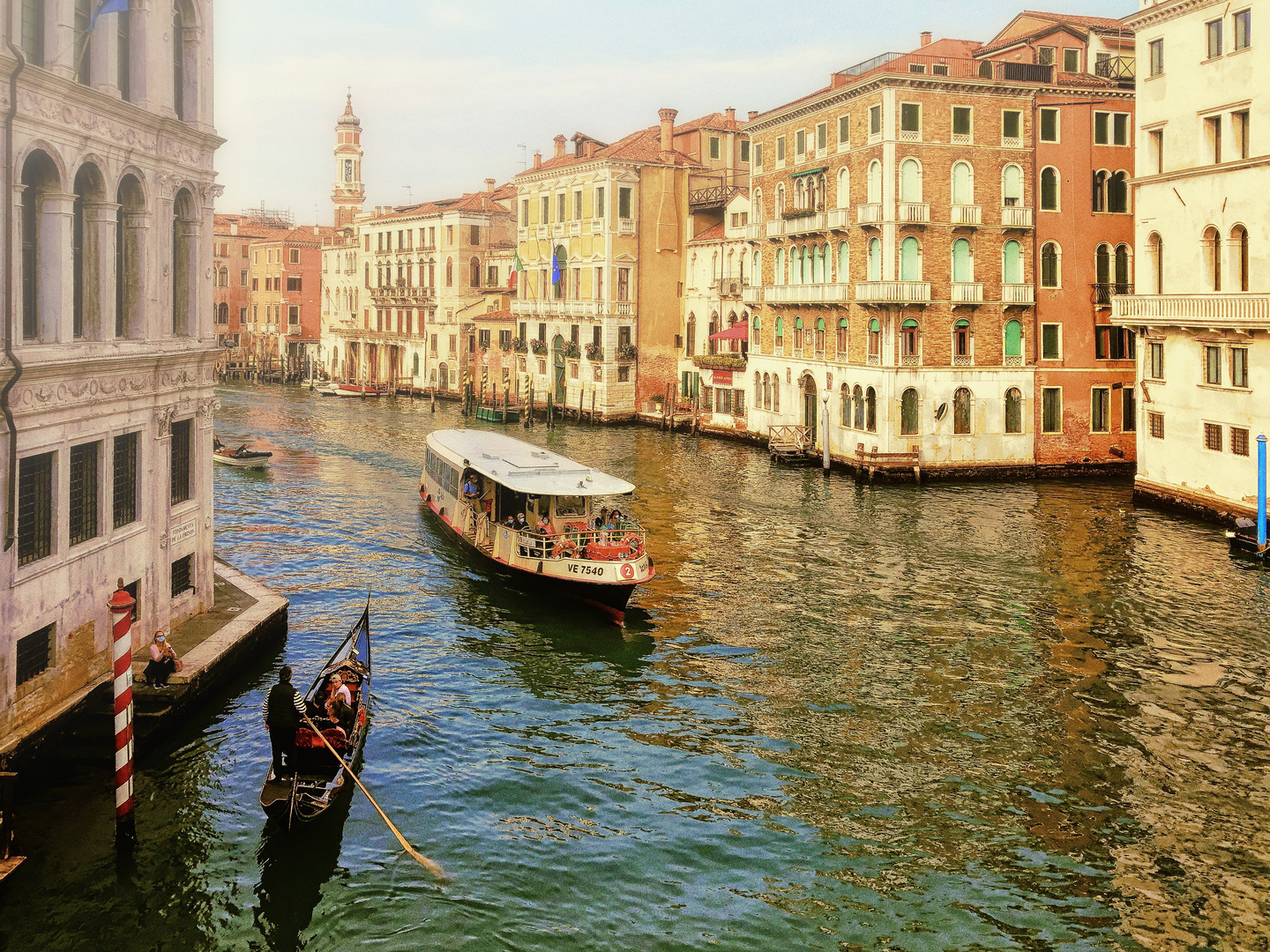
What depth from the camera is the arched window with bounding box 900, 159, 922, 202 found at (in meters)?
35.8

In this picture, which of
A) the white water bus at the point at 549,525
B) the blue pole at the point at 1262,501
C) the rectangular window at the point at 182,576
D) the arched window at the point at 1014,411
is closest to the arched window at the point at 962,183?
the arched window at the point at 1014,411

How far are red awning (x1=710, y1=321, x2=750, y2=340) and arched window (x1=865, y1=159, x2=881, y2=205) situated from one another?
37.5 feet

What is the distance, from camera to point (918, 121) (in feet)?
117

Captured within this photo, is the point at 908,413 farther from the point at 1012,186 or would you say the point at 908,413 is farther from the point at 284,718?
the point at 284,718

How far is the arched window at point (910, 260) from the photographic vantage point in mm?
36031

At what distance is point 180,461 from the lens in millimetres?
16797

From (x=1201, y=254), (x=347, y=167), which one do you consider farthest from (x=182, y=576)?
(x=347, y=167)

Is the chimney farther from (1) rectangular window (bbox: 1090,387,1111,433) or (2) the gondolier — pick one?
(2) the gondolier

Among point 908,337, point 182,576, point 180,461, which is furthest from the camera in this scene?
point 908,337

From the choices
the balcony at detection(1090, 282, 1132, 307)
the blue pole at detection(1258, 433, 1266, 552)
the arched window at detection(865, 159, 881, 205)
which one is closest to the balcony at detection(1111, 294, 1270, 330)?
the blue pole at detection(1258, 433, 1266, 552)

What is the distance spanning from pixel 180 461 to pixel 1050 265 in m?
28.7

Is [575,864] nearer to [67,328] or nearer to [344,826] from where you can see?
[344,826]

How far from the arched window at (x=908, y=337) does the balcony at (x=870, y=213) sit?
10.4ft

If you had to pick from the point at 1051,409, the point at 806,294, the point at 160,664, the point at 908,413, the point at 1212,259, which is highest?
the point at 806,294
